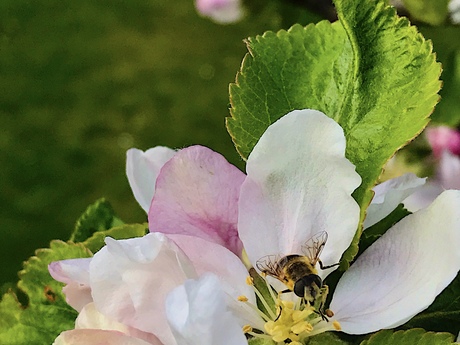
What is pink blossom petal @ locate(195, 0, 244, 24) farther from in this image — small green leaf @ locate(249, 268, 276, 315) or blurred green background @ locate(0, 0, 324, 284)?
blurred green background @ locate(0, 0, 324, 284)

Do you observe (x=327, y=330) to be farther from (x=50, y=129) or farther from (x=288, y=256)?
(x=50, y=129)

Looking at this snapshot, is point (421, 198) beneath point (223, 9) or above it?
beneath

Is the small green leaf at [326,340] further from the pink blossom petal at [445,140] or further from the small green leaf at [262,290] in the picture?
the pink blossom petal at [445,140]

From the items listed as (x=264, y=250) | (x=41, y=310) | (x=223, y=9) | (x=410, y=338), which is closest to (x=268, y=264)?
(x=264, y=250)

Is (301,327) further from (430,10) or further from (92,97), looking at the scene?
(92,97)

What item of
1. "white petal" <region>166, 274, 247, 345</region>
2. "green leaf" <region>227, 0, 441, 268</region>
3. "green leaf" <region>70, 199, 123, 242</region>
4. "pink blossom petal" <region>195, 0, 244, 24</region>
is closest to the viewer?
"white petal" <region>166, 274, 247, 345</region>

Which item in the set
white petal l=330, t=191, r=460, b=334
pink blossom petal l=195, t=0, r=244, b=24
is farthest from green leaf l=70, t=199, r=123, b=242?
pink blossom petal l=195, t=0, r=244, b=24

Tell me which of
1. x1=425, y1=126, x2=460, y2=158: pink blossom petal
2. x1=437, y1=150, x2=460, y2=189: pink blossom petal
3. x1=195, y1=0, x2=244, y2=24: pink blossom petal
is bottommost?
x1=437, y1=150, x2=460, y2=189: pink blossom petal

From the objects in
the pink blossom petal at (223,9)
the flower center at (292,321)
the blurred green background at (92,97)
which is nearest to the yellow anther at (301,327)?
the flower center at (292,321)
